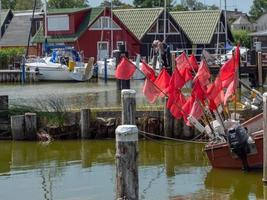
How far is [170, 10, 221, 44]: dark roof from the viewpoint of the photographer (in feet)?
218

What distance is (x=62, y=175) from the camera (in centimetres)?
1675

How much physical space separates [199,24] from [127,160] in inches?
2351

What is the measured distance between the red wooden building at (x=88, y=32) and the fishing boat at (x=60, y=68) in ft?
25.1

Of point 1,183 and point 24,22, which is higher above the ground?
point 24,22

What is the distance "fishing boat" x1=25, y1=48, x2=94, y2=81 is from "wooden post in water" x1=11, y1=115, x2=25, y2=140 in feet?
88.1

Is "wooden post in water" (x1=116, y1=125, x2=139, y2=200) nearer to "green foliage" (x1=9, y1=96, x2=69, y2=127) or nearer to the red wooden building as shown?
"green foliage" (x1=9, y1=96, x2=69, y2=127)

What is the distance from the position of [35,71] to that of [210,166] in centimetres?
3337

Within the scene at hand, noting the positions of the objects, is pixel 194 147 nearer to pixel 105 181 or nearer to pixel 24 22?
pixel 105 181

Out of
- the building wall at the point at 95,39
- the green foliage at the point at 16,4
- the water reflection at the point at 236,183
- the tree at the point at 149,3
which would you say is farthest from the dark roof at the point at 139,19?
the green foliage at the point at 16,4

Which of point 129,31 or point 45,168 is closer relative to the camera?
point 45,168

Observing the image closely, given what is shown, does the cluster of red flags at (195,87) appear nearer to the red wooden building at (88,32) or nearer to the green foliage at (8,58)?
the red wooden building at (88,32)

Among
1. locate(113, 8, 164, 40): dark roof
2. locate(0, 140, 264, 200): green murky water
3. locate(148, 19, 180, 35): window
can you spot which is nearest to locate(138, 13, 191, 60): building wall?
locate(148, 19, 180, 35): window

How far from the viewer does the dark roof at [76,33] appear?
5946 cm

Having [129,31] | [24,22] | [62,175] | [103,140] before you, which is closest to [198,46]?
[129,31]
